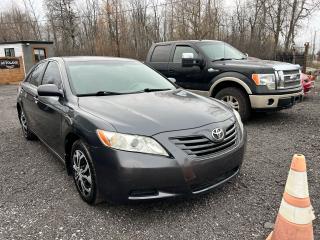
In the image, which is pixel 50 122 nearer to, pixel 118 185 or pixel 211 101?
pixel 118 185

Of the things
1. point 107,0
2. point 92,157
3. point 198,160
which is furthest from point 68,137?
point 107,0

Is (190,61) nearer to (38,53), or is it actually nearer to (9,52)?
(38,53)

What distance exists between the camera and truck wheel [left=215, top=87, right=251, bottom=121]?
21.5ft

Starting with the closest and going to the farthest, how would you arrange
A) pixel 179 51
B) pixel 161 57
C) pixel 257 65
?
pixel 257 65, pixel 179 51, pixel 161 57

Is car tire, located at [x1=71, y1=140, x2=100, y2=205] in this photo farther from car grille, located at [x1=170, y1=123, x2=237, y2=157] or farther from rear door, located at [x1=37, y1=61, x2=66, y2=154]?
car grille, located at [x1=170, y1=123, x2=237, y2=157]

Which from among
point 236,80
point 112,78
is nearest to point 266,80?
point 236,80

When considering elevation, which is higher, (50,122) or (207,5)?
(207,5)

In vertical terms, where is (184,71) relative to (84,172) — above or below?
above

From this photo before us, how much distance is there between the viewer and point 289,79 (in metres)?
6.52

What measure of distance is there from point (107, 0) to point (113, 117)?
38412 millimetres

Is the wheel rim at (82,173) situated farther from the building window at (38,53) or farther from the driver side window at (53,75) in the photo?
the building window at (38,53)

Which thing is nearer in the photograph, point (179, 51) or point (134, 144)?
point (134, 144)

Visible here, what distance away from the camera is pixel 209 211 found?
3184 mm

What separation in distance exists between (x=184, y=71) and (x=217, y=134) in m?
4.55
